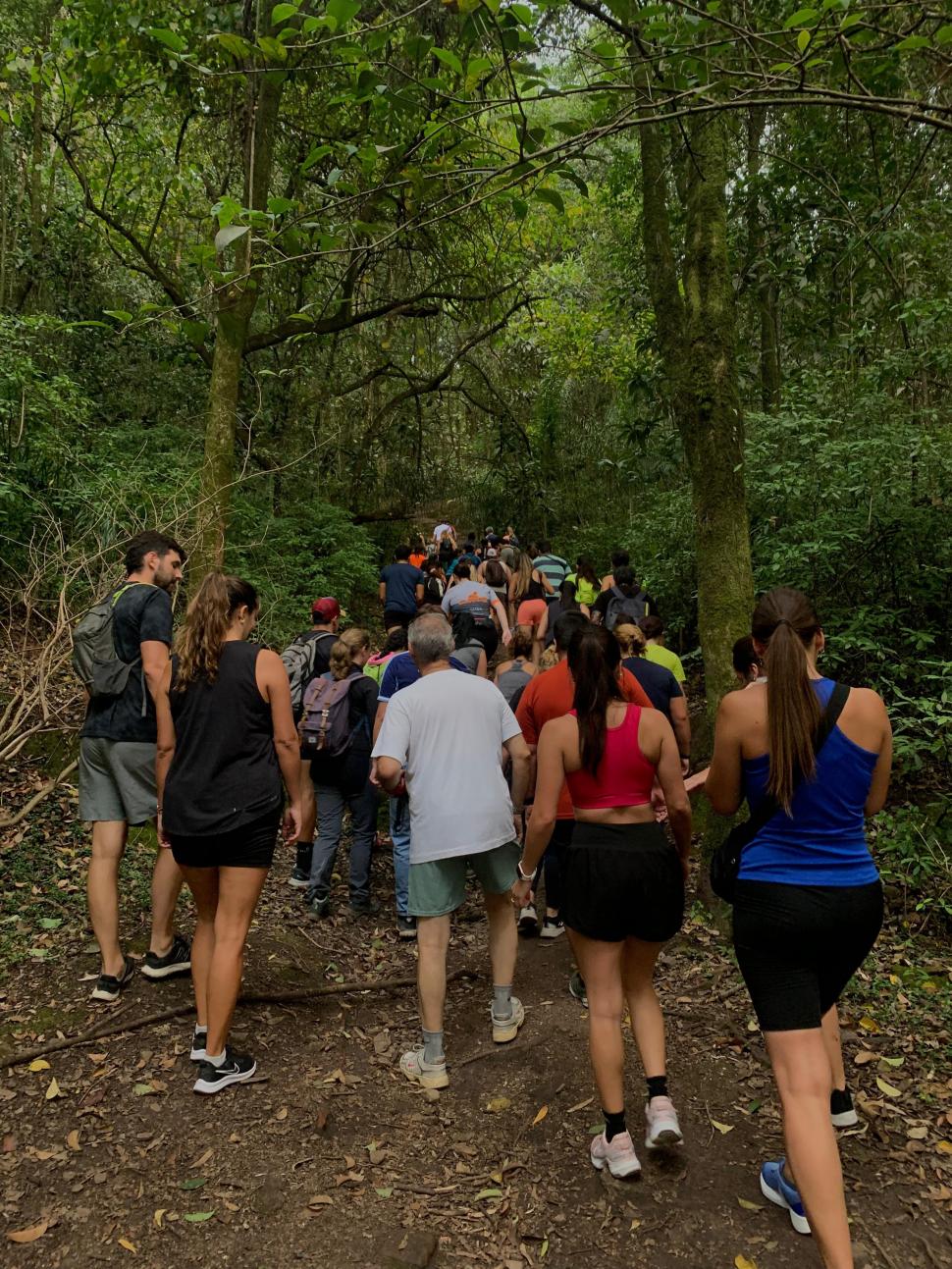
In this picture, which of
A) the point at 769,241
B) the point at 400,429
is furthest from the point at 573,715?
the point at 400,429

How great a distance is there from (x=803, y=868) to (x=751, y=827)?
0.60 ft

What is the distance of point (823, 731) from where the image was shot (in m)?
2.42

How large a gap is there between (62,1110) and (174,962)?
0.96m

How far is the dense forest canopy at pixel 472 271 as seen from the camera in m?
3.07

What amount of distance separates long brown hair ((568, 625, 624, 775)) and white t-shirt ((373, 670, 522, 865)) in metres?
0.75

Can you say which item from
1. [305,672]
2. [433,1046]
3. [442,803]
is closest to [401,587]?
[305,672]

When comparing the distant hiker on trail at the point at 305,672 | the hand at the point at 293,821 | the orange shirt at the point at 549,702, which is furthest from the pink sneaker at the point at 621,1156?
the distant hiker on trail at the point at 305,672

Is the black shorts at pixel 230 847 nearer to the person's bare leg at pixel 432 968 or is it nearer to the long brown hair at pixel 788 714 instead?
the person's bare leg at pixel 432 968

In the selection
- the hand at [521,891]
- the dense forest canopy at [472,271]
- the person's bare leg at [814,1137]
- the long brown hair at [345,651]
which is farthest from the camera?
the long brown hair at [345,651]

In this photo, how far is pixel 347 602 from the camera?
41.9ft

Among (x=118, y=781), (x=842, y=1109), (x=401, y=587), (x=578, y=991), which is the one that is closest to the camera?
(x=842, y=1109)

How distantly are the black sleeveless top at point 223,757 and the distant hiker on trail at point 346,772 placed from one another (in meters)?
2.02

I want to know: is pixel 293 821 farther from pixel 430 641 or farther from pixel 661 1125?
pixel 661 1125

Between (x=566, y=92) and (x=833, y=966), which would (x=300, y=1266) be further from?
(x=566, y=92)
